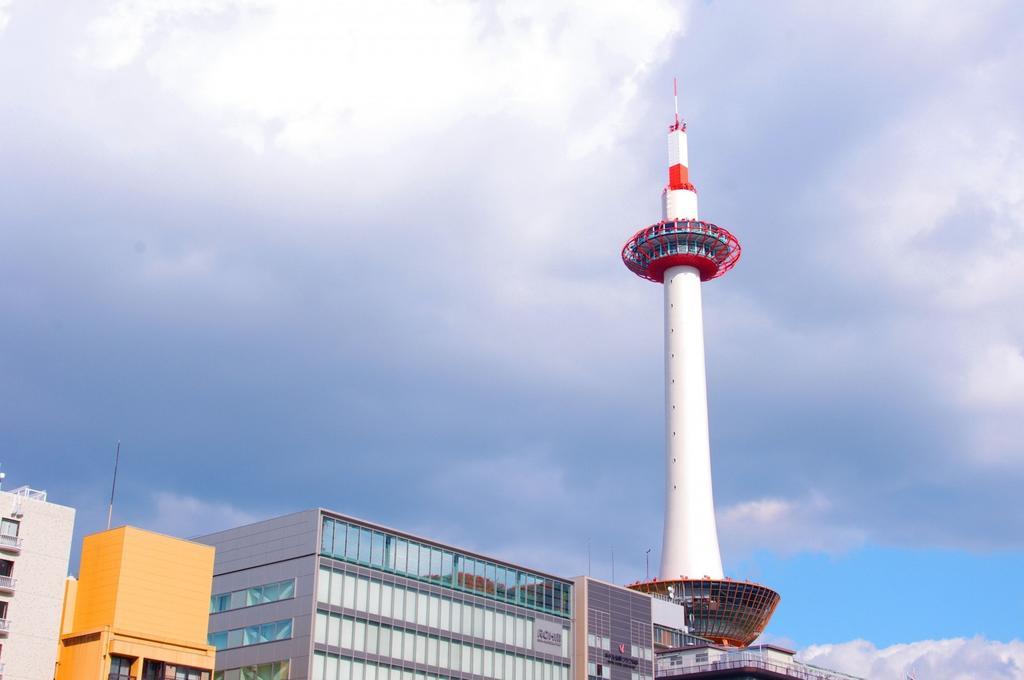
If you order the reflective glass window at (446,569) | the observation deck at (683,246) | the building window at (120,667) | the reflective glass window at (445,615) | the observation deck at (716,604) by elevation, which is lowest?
the building window at (120,667)

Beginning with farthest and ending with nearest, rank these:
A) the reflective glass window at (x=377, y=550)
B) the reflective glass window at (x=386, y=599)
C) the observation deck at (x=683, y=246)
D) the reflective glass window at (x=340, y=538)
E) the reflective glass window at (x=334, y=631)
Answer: the observation deck at (x=683, y=246) → the reflective glass window at (x=377, y=550) → the reflective glass window at (x=386, y=599) → the reflective glass window at (x=340, y=538) → the reflective glass window at (x=334, y=631)

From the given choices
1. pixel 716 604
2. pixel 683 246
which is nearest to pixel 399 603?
pixel 716 604

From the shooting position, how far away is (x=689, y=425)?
17875cm

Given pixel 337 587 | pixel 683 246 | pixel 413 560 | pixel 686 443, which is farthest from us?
pixel 683 246

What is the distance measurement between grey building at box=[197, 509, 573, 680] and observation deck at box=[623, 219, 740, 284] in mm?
84215

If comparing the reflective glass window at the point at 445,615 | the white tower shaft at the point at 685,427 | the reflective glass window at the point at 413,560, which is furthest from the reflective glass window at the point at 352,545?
the white tower shaft at the point at 685,427

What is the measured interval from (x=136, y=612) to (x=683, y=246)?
11531cm

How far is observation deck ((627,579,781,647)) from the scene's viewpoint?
525 ft

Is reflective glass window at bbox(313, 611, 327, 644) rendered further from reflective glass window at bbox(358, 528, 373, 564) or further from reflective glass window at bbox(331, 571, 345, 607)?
reflective glass window at bbox(358, 528, 373, 564)

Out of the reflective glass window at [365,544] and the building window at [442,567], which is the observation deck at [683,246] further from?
the reflective glass window at [365,544]

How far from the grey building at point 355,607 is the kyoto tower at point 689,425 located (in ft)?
172

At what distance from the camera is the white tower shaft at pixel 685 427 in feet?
555

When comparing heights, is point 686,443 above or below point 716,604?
above

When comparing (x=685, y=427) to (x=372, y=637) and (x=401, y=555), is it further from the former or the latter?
(x=372, y=637)
